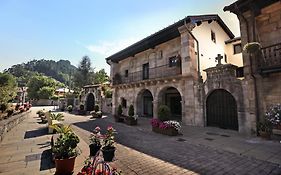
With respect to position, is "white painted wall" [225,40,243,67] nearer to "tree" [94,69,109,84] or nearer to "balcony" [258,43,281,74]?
"balcony" [258,43,281,74]

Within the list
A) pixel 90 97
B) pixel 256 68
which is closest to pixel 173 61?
pixel 256 68

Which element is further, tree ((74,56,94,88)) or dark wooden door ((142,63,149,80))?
tree ((74,56,94,88))

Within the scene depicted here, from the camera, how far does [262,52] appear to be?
352 inches

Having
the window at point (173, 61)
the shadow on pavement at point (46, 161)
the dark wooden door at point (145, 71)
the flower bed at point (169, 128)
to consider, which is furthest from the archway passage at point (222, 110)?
the shadow on pavement at point (46, 161)

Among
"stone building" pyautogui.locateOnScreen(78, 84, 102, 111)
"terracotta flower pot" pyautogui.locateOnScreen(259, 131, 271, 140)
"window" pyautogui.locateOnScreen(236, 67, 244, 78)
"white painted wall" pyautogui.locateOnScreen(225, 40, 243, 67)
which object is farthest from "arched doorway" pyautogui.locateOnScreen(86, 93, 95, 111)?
"terracotta flower pot" pyautogui.locateOnScreen(259, 131, 271, 140)

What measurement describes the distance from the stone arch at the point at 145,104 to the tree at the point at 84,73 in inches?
1140

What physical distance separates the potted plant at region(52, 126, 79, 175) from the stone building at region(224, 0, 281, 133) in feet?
31.3

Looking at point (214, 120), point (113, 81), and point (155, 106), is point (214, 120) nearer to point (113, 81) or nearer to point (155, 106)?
point (155, 106)

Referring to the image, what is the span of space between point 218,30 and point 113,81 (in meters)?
14.2

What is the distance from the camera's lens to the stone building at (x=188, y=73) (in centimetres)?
1089

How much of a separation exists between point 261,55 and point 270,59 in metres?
0.48

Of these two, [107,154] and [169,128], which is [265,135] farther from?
[107,154]

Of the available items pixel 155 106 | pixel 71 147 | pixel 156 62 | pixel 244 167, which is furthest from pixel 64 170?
pixel 156 62

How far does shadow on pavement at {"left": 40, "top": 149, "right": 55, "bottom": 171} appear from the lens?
16.0 ft
